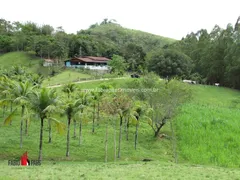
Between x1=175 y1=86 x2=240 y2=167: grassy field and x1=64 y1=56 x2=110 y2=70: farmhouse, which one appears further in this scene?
x1=64 y1=56 x2=110 y2=70: farmhouse

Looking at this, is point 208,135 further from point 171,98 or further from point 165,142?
point 171,98

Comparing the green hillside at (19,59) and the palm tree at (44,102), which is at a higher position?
the green hillside at (19,59)

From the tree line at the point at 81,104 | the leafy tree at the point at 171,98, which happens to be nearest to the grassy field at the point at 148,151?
the tree line at the point at 81,104

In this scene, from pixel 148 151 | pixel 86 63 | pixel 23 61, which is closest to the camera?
pixel 148 151

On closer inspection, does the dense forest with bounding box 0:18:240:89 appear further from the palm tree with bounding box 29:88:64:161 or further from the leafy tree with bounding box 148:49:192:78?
the palm tree with bounding box 29:88:64:161

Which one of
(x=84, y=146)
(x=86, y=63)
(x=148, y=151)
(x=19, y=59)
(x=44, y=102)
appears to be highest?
(x=19, y=59)

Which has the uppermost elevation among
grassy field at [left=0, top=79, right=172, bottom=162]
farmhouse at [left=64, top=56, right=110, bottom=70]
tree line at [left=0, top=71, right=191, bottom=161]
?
farmhouse at [left=64, top=56, right=110, bottom=70]

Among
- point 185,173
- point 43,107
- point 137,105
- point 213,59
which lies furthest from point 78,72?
point 185,173

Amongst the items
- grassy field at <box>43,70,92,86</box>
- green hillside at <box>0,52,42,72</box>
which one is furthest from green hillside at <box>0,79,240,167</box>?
green hillside at <box>0,52,42,72</box>

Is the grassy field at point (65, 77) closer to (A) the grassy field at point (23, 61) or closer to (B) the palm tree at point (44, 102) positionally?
(A) the grassy field at point (23, 61)

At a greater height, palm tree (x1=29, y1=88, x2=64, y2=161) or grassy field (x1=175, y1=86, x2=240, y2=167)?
palm tree (x1=29, y1=88, x2=64, y2=161)

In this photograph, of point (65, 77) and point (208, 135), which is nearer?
point (208, 135)

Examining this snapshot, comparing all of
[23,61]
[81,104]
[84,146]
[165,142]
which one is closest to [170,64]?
[165,142]

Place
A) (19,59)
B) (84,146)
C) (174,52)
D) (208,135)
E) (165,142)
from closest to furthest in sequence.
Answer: (84,146) < (165,142) < (208,135) < (174,52) < (19,59)
